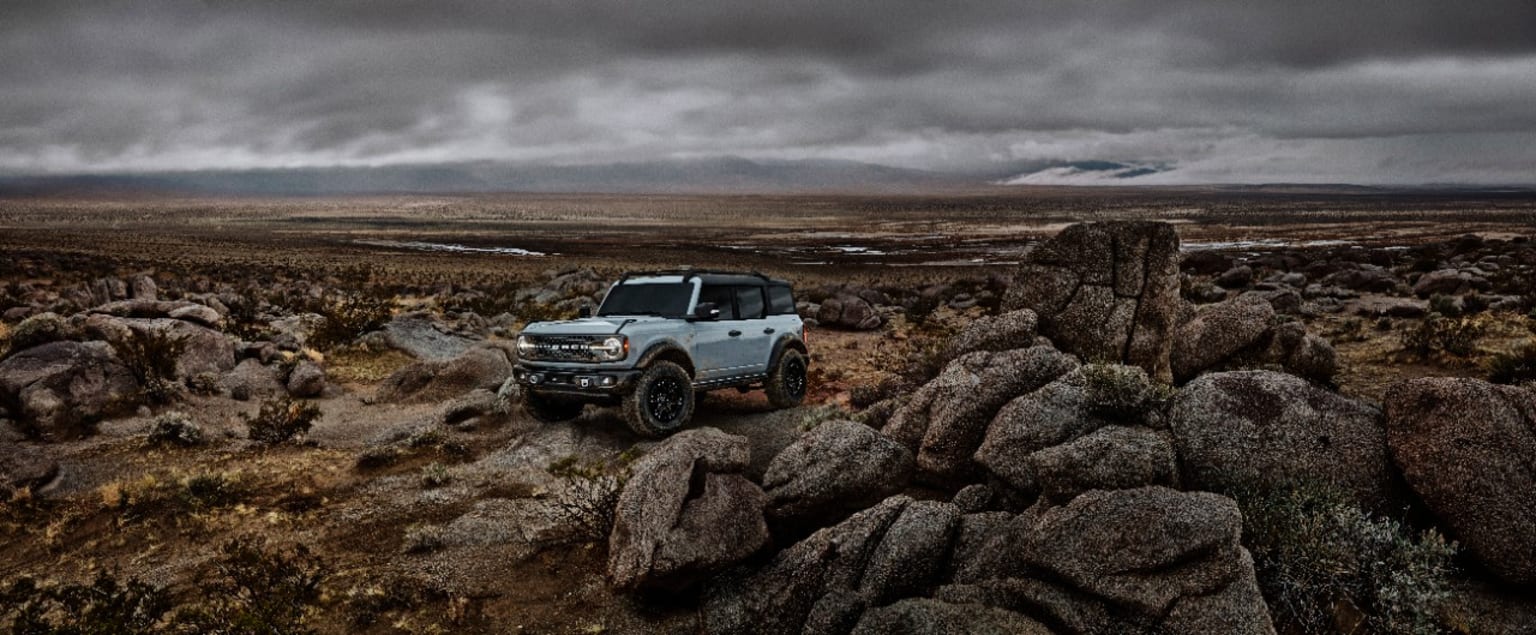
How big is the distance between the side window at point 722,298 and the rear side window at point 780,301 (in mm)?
1004

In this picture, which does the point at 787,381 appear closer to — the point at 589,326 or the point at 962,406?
the point at 589,326

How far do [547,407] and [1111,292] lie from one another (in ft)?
29.6

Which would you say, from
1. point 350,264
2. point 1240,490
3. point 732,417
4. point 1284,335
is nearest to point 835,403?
point 732,417

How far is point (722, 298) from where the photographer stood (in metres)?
13.4

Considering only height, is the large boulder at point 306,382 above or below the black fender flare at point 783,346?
below

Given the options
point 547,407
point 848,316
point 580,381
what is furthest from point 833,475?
point 848,316

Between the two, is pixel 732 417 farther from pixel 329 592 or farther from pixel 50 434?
pixel 50 434

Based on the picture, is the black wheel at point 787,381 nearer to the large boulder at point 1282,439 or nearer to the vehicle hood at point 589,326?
the vehicle hood at point 589,326

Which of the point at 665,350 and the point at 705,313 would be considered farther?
the point at 705,313

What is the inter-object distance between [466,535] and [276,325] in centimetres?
1735

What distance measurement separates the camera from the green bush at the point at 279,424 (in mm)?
12930

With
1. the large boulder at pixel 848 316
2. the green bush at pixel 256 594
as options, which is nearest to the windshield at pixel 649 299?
the green bush at pixel 256 594

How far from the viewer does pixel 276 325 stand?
22734 mm

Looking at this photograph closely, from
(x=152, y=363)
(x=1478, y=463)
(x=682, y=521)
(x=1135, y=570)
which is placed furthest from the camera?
(x=152, y=363)
